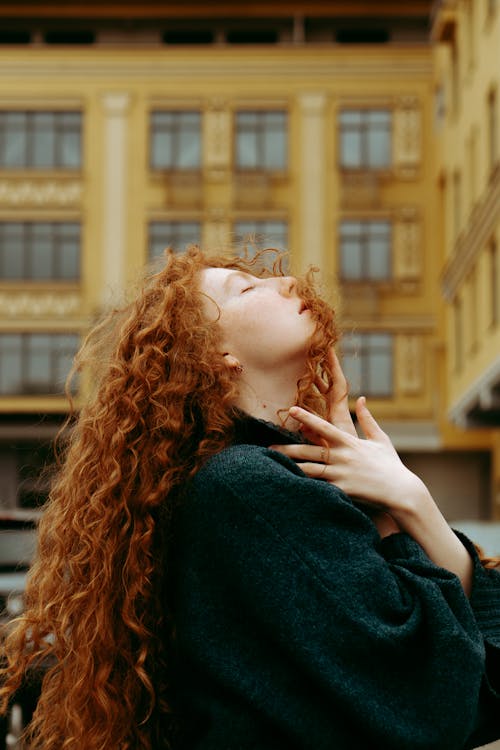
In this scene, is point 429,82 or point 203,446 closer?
point 203,446

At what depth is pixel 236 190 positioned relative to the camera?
3531 centimetres

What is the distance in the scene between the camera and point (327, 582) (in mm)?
1940

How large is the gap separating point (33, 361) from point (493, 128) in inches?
611

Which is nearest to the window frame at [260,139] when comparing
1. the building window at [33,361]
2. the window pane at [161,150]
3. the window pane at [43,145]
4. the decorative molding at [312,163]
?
the decorative molding at [312,163]

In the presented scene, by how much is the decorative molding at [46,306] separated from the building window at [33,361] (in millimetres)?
593

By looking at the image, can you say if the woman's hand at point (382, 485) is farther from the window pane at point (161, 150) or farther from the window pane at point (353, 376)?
the window pane at point (161, 150)

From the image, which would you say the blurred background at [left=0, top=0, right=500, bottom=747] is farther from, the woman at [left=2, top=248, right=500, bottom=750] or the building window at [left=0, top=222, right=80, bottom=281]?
the woman at [left=2, top=248, right=500, bottom=750]

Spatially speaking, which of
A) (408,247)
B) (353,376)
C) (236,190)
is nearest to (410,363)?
(408,247)

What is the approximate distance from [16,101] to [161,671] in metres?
35.1

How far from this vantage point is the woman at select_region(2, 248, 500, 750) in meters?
1.94

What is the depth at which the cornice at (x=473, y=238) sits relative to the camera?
22906 mm

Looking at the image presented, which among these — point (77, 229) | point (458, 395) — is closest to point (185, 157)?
point (77, 229)

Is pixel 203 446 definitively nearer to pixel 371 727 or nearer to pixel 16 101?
pixel 371 727

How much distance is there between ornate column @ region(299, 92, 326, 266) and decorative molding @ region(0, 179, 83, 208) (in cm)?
640
